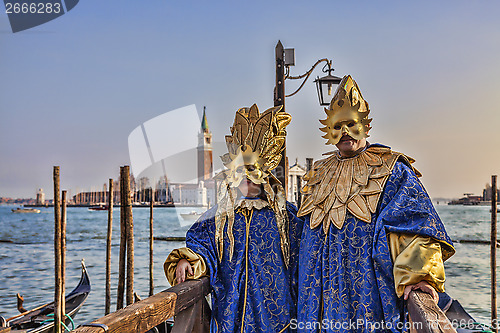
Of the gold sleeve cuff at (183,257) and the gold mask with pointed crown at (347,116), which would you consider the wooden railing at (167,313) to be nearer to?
the gold sleeve cuff at (183,257)

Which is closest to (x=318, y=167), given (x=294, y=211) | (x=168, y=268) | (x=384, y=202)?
(x=294, y=211)

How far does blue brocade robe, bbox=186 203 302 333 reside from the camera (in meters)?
2.71

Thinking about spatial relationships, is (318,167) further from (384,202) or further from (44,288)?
(44,288)

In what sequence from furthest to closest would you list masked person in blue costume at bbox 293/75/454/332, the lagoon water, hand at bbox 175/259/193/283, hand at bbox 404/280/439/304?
the lagoon water → hand at bbox 175/259/193/283 → masked person in blue costume at bbox 293/75/454/332 → hand at bbox 404/280/439/304

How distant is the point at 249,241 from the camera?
2816mm

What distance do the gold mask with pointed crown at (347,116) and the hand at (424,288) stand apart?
2.59ft

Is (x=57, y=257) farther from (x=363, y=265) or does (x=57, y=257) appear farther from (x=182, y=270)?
(x=363, y=265)

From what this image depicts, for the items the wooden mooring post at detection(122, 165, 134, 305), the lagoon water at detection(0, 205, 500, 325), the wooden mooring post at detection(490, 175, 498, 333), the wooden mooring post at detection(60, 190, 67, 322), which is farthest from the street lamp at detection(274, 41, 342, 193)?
the lagoon water at detection(0, 205, 500, 325)

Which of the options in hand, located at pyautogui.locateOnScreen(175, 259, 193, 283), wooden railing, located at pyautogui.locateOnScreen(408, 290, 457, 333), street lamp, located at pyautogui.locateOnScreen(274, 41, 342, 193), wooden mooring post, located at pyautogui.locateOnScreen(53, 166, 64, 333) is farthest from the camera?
wooden mooring post, located at pyautogui.locateOnScreen(53, 166, 64, 333)

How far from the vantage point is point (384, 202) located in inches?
96.9

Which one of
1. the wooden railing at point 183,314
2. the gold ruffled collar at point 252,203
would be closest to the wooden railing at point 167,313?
the wooden railing at point 183,314

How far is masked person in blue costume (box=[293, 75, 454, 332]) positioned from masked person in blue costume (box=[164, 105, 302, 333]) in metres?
0.15

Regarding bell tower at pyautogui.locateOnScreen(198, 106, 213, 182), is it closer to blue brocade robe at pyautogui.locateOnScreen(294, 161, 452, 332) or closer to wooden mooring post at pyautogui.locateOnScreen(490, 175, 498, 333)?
blue brocade robe at pyautogui.locateOnScreen(294, 161, 452, 332)

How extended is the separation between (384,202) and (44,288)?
20.1 meters
